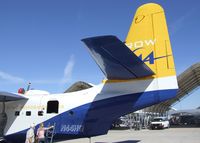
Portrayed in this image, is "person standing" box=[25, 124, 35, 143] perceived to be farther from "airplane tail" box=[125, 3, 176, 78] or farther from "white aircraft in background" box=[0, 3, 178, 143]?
"airplane tail" box=[125, 3, 176, 78]

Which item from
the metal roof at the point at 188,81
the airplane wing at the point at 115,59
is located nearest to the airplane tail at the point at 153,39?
the airplane wing at the point at 115,59

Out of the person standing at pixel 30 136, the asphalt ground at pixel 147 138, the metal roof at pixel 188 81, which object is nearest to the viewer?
the person standing at pixel 30 136

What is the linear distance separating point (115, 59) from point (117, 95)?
11.5 feet

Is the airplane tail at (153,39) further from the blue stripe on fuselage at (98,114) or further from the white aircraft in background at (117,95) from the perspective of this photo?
the blue stripe on fuselage at (98,114)

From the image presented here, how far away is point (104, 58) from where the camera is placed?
402 inches

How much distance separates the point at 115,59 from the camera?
10227 millimetres

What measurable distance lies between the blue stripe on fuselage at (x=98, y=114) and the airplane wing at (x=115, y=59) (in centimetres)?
107

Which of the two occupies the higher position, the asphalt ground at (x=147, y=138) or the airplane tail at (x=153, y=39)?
the airplane tail at (x=153, y=39)

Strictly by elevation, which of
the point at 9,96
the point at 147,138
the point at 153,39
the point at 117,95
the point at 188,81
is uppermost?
the point at 188,81

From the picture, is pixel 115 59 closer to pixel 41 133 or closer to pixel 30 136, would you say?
pixel 41 133

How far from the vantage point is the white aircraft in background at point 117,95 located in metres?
12.4

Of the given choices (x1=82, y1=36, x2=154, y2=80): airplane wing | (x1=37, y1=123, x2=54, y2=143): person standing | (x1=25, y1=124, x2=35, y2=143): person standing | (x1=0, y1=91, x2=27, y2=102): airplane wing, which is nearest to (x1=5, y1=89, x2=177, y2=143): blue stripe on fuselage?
(x1=37, y1=123, x2=54, y2=143): person standing

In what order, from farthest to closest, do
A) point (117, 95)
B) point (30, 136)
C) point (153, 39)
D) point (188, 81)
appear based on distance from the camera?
1. point (188, 81)
2. point (30, 136)
3. point (117, 95)
4. point (153, 39)

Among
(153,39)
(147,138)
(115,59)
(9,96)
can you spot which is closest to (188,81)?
(147,138)
